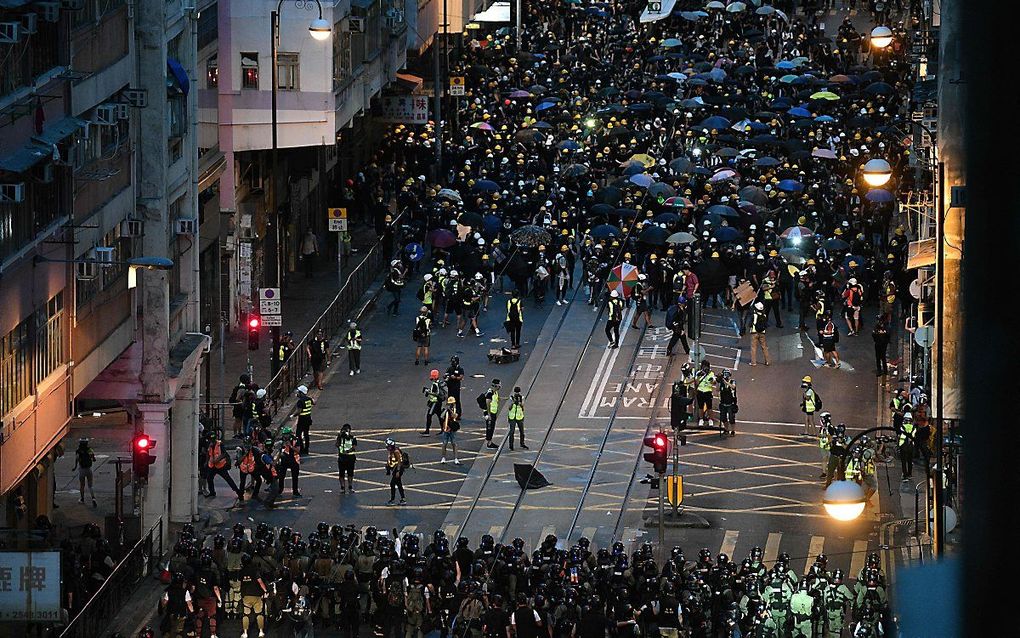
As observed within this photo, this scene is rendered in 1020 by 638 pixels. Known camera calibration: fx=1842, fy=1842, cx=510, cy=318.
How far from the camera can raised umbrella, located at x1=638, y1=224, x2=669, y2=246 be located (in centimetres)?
5272

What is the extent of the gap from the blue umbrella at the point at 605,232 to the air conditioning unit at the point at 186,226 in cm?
1940

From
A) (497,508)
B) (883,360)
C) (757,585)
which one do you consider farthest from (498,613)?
(883,360)

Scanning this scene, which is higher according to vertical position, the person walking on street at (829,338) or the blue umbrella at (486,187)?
the blue umbrella at (486,187)

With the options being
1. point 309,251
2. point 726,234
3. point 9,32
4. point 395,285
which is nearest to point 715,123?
point 726,234

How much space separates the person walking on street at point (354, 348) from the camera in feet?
150

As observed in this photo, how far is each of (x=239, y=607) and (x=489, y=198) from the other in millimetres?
31476

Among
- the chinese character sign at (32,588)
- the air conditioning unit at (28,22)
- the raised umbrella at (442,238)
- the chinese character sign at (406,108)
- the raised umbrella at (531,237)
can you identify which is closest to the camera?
the chinese character sign at (32,588)

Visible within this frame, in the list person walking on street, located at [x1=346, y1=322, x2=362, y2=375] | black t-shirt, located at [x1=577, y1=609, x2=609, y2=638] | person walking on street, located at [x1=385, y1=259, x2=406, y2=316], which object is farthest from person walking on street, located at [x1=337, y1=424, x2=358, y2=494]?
person walking on street, located at [x1=385, y1=259, x2=406, y2=316]

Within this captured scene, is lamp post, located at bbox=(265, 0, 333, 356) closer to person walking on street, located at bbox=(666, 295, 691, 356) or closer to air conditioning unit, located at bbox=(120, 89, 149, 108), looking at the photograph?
air conditioning unit, located at bbox=(120, 89, 149, 108)

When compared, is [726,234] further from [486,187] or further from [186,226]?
[186,226]

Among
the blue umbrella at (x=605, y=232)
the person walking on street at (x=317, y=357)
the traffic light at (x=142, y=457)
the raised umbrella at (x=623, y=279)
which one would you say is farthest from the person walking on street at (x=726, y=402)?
the traffic light at (x=142, y=457)

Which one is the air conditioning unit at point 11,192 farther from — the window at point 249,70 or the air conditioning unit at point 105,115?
the window at point 249,70

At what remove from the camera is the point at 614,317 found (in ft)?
157

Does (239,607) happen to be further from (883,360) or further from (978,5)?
(978,5)
